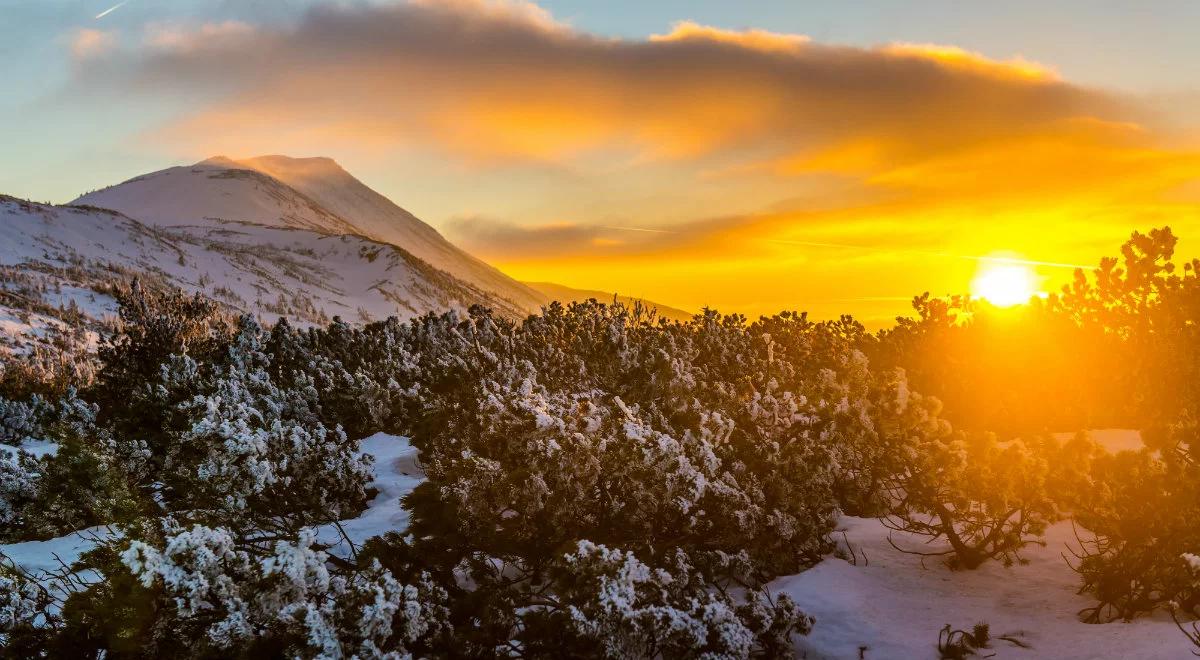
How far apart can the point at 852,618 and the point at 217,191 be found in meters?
139

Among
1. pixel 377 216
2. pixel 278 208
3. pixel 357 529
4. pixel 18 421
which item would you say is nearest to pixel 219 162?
pixel 377 216

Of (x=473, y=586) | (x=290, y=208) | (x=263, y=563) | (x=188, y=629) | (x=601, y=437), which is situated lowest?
(x=473, y=586)

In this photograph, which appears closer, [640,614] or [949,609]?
[640,614]

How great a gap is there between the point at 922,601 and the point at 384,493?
785cm

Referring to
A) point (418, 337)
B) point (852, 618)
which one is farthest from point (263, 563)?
point (418, 337)

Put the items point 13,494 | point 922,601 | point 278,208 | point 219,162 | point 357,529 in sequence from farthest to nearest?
point 219,162 → point 278,208 → point 13,494 → point 357,529 → point 922,601

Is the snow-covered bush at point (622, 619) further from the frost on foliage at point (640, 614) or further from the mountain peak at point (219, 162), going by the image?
the mountain peak at point (219, 162)

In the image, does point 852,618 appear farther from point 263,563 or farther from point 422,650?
point 263,563

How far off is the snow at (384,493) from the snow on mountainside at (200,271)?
59.0 ft

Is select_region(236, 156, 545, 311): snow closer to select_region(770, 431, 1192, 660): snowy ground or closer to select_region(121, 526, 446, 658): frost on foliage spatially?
select_region(770, 431, 1192, 660): snowy ground

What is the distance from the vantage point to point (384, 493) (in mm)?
11352

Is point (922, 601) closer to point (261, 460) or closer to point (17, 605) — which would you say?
point (261, 460)

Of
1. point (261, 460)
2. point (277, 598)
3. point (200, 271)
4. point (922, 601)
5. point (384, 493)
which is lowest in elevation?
point (384, 493)

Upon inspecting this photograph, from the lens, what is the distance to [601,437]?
8.62 metres
